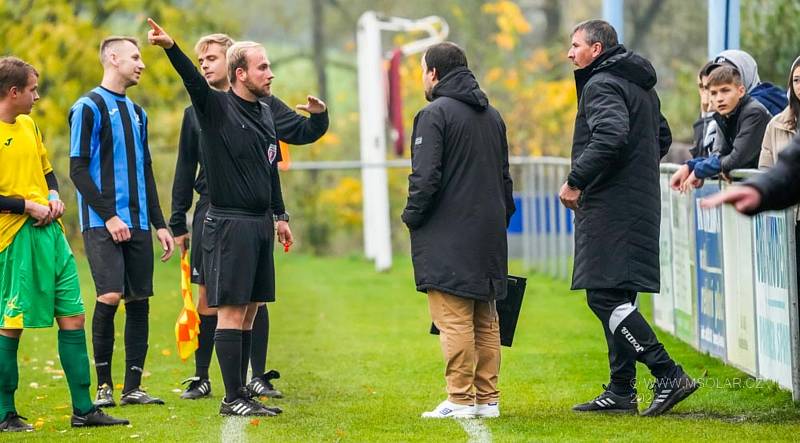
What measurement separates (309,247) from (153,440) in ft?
69.8

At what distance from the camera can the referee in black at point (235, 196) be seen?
26.7 ft

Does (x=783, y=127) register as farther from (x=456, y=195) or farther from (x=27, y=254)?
(x=27, y=254)

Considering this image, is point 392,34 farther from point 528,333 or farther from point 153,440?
point 153,440

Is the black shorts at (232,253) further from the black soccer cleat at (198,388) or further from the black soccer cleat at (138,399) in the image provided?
the black soccer cleat at (198,388)

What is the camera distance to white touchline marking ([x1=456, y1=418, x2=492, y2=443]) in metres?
7.40

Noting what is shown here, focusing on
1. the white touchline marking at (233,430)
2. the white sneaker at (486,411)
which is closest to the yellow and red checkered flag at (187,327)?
the white touchline marking at (233,430)

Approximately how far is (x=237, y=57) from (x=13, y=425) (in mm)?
2360

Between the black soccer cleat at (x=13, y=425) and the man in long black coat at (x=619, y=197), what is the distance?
10.2 ft

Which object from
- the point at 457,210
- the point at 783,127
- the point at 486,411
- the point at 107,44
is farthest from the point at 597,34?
the point at 107,44

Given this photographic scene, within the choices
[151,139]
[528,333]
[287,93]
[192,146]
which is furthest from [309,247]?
[192,146]

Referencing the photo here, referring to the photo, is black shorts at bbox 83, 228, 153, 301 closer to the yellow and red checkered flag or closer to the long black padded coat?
the yellow and red checkered flag

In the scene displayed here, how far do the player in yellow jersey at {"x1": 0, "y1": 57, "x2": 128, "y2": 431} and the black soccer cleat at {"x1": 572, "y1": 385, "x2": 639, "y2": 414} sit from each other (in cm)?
276

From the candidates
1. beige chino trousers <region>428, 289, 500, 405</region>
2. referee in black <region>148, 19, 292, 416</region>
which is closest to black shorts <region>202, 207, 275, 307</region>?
referee in black <region>148, 19, 292, 416</region>

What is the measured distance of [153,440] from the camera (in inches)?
302
